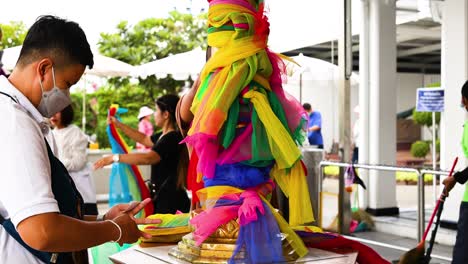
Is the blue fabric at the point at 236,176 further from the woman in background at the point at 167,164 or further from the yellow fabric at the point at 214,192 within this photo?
the woman in background at the point at 167,164

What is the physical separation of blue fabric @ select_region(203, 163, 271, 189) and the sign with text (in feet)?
20.9

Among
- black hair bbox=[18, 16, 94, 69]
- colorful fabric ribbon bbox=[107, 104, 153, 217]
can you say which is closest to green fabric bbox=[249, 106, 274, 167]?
black hair bbox=[18, 16, 94, 69]

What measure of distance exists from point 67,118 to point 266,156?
4.35 metres

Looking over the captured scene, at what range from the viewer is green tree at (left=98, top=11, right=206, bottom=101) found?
2041 cm

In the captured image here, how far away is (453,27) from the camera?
7562 millimetres

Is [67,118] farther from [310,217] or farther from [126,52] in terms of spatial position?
[126,52]

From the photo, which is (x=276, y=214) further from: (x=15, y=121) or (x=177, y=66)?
(x=177, y=66)

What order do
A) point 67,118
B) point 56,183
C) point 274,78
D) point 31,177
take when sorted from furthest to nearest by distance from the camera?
point 67,118 < point 274,78 < point 56,183 < point 31,177

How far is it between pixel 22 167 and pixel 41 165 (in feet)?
0.18

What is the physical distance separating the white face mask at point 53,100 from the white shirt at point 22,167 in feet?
0.28

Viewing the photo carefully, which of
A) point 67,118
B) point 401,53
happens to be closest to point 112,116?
point 67,118

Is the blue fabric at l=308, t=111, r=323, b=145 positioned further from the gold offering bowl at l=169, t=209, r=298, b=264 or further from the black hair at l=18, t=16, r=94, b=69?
the black hair at l=18, t=16, r=94, b=69

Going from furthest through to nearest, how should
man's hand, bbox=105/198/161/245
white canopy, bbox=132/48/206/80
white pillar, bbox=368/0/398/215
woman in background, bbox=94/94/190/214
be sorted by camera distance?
white canopy, bbox=132/48/206/80 < white pillar, bbox=368/0/398/215 < woman in background, bbox=94/94/190/214 < man's hand, bbox=105/198/161/245

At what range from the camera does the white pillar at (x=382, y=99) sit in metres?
9.05
